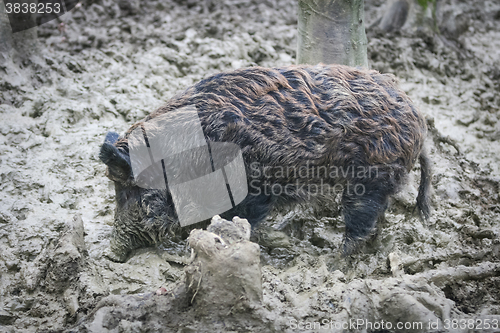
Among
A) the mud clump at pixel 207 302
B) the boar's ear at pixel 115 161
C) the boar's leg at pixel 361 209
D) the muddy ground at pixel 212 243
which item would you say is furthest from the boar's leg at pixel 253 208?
the mud clump at pixel 207 302

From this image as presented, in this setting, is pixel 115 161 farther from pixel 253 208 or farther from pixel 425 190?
pixel 425 190

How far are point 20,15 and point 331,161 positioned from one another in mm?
3921

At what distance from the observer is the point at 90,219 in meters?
3.35

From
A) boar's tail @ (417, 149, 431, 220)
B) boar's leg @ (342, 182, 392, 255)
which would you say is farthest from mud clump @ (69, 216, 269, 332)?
boar's tail @ (417, 149, 431, 220)

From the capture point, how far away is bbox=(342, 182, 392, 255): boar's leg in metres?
3.09

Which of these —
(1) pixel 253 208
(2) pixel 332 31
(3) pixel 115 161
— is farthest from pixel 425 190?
(3) pixel 115 161

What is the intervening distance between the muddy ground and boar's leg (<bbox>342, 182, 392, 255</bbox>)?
6.9 inches

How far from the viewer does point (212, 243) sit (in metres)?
2.11

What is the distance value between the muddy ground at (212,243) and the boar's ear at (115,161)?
0.50m

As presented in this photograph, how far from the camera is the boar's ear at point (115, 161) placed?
8.62ft

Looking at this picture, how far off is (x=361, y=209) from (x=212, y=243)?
4.64 ft

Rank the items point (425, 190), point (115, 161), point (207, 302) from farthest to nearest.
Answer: point (425, 190)
point (115, 161)
point (207, 302)

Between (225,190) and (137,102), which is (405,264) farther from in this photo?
(137,102)

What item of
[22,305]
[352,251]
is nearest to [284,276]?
[352,251]
